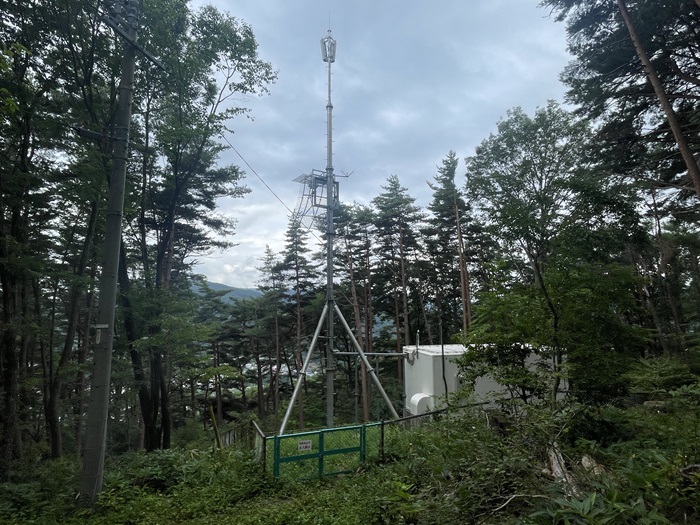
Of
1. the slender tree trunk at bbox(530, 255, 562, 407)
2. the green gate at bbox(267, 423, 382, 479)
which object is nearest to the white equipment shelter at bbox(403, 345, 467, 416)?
the green gate at bbox(267, 423, 382, 479)

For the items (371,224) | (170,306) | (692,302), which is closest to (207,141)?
(170,306)

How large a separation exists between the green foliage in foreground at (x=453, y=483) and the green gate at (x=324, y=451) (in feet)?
0.85

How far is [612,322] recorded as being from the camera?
595cm

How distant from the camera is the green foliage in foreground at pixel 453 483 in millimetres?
2512

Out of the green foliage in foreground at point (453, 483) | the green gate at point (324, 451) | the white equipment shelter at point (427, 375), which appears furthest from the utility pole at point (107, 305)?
→ the white equipment shelter at point (427, 375)

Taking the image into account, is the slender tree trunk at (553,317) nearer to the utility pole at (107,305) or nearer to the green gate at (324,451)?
the green gate at (324,451)

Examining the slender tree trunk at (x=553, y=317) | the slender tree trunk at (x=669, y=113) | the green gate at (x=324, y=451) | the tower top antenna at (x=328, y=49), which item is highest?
the tower top antenna at (x=328, y=49)

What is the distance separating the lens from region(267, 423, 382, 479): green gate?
6215 mm

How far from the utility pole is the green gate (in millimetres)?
2469

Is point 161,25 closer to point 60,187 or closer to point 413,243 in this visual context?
point 60,187

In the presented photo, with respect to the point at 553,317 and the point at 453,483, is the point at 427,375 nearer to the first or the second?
the point at 553,317

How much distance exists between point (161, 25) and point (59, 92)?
9.93ft

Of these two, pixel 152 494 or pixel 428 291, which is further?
pixel 428 291

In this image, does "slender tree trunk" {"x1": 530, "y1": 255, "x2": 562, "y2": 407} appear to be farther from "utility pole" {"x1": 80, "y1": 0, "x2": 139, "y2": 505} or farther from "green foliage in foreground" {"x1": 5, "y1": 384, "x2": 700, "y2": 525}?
"utility pole" {"x1": 80, "y1": 0, "x2": 139, "y2": 505}
